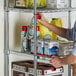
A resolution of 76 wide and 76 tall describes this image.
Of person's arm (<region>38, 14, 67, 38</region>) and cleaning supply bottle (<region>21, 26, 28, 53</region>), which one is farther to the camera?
cleaning supply bottle (<region>21, 26, 28, 53</region>)

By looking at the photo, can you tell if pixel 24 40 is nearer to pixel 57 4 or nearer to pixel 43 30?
pixel 43 30

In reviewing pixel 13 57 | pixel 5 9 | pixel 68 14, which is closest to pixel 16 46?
pixel 13 57

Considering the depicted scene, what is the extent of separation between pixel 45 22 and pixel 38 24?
0.37 feet

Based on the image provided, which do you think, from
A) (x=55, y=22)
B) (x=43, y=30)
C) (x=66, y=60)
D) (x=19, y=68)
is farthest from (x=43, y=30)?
(x=66, y=60)

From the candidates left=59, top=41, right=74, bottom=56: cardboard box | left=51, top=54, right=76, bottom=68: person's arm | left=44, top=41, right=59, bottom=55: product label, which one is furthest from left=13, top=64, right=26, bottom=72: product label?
left=51, top=54, right=76, bottom=68: person's arm

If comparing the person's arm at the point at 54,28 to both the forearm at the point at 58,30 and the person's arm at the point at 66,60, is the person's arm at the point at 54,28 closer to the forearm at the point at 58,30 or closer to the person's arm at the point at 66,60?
the forearm at the point at 58,30

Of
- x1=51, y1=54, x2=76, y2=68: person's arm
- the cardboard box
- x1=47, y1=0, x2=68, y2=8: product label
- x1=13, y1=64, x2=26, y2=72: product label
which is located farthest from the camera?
x1=13, y1=64, x2=26, y2=72: product label

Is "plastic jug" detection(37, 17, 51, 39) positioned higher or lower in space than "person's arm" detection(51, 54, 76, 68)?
higher

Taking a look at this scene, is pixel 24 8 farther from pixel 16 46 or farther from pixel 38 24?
pixel 16 46

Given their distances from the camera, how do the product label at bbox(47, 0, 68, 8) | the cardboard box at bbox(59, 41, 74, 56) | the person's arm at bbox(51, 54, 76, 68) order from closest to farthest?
the person's arm at bbox(51, 54, 76, 68), the cardboard box at bbox(59, 41, 74, 56), the product label at bbox(47, 0, 68, 8)

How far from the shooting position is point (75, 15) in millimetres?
2941

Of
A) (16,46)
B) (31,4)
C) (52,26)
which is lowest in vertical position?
(16,46)

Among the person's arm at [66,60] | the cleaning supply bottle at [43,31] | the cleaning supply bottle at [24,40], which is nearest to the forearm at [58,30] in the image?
the cleaning supply bottle at [43,31]

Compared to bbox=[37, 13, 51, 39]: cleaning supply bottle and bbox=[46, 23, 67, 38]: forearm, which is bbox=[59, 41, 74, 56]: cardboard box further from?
bbox=[37, 13, 51, 39]: cleaning supply bottle
